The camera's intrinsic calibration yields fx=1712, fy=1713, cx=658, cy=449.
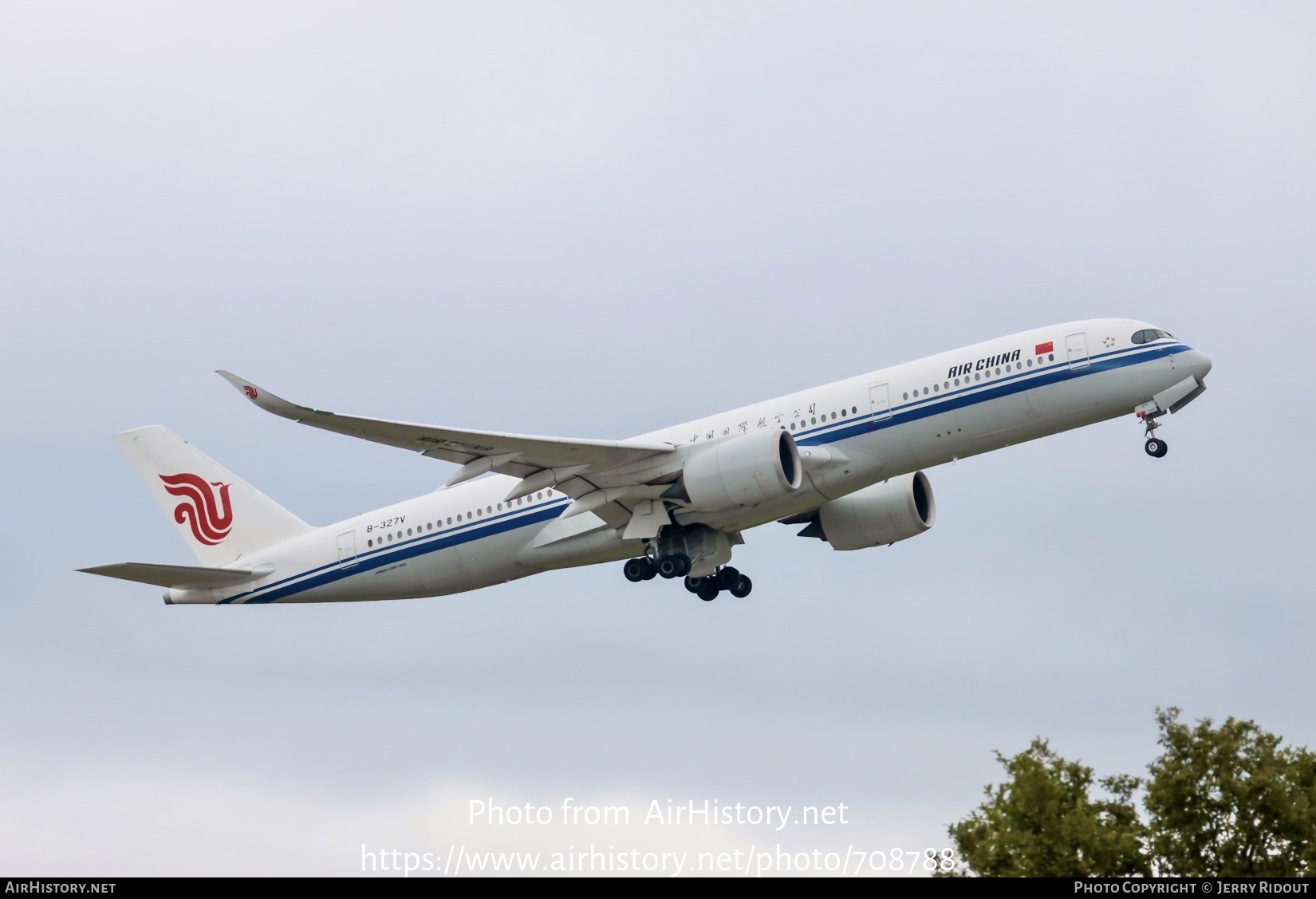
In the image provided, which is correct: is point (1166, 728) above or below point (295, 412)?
below

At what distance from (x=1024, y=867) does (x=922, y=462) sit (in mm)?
10441

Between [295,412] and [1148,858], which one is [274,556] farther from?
[1148,858]

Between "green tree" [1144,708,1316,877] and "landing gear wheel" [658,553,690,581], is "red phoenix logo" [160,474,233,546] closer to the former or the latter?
"landing gear wheel" [658,553,690,581]

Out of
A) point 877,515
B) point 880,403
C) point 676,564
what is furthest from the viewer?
point 877,515

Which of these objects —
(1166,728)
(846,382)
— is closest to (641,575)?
(846,382)

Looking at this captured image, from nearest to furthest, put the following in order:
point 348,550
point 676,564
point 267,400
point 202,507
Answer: point 267,400 < point 676,564 < point 348,550 < point 202,507

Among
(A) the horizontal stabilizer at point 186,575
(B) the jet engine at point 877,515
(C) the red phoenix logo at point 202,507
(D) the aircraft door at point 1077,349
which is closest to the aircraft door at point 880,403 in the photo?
(D) the aircraft door at point 1077,349

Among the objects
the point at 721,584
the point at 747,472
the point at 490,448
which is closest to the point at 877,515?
the point at 721,584

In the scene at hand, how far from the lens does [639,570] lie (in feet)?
152

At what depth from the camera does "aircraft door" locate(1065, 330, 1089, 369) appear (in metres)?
42.5

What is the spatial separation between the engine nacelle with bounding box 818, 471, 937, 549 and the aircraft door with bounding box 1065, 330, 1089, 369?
332 inches

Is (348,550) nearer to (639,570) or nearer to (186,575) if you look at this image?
(186,575)

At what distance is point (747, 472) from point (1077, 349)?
28.8ft

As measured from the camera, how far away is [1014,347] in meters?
42.9
